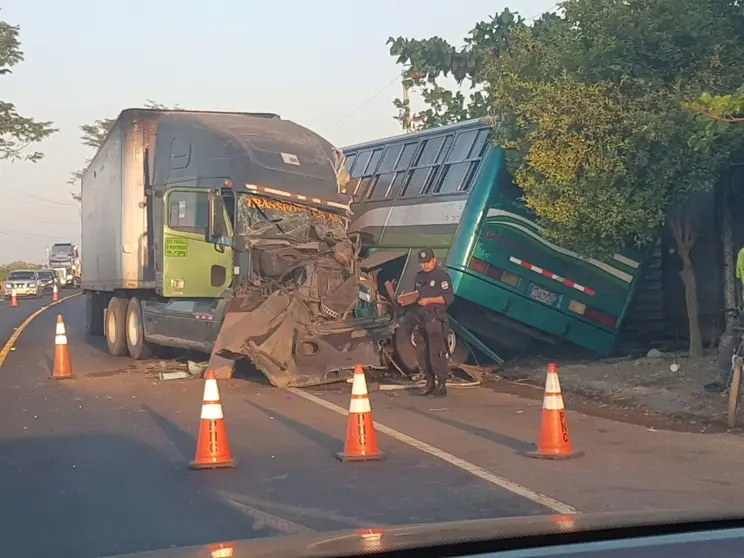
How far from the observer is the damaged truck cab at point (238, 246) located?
1316cm

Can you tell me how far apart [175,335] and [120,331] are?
2.89m

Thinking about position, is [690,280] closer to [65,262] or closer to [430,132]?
[430,132]

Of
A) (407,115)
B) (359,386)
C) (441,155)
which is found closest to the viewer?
(359,386)

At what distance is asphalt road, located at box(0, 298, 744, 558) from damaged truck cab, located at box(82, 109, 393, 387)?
1.02m

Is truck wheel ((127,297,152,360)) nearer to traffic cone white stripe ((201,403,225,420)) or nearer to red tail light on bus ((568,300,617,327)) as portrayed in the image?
red tail light on bus ((568,300,617,327))

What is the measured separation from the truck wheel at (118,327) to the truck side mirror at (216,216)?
426 cm

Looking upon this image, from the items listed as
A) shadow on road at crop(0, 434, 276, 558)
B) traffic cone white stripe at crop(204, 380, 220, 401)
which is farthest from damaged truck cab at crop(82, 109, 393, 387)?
traffic cone white stripe at crop(204, 380, 220, 401)

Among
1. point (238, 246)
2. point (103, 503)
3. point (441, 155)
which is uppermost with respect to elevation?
point (441, 155)

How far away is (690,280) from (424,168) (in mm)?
4141

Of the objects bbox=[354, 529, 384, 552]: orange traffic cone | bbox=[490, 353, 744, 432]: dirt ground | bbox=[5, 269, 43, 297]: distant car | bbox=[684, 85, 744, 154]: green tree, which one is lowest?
bbox=[490, 353, 744, 432]: dirt ground

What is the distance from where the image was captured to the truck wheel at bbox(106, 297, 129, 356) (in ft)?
58.9

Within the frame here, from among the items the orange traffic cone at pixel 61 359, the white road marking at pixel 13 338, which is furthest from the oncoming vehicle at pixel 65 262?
the orange traffic cone at pixel 61 359

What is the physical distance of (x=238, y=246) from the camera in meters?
14.4

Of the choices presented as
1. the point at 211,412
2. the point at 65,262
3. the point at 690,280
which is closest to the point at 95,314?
the point at 690,280
